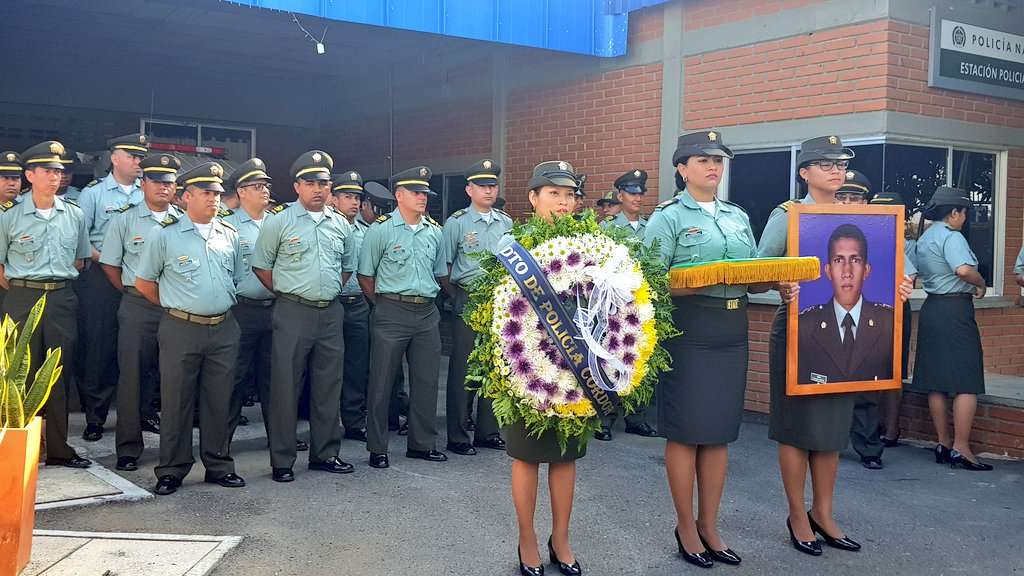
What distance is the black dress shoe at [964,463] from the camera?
6.71m

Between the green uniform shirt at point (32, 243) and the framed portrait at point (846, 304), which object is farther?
the green uniform shirt at point (32, 243)

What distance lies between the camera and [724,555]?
4539 millimetres

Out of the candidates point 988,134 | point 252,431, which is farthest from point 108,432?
point 988,134

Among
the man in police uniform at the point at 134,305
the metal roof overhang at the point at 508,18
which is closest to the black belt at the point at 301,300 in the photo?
the man in police uniform at the point at 134,305

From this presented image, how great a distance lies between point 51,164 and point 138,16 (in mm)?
5607

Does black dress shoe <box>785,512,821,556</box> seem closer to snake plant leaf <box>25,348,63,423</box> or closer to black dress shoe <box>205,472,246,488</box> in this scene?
black dress shoe <box>205,472,246,488</box>

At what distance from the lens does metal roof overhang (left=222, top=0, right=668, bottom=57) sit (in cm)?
808

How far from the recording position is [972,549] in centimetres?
494

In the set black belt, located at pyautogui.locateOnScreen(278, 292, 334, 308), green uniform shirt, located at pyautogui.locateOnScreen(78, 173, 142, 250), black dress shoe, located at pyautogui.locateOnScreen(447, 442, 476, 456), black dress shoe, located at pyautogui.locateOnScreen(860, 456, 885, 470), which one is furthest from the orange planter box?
black dress shoe, located at pyautogui.locateOnScreen(860, 456, 885, 470)

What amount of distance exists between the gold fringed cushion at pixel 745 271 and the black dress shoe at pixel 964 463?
10.6 feet

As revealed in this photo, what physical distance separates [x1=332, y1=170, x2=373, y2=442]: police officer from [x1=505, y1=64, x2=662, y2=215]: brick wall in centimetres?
290

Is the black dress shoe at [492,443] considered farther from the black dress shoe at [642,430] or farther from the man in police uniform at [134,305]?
the man in police uniform at [134,305]

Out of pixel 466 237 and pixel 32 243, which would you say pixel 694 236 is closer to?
pixel 466 237

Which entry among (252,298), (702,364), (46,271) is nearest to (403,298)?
(252,298)
